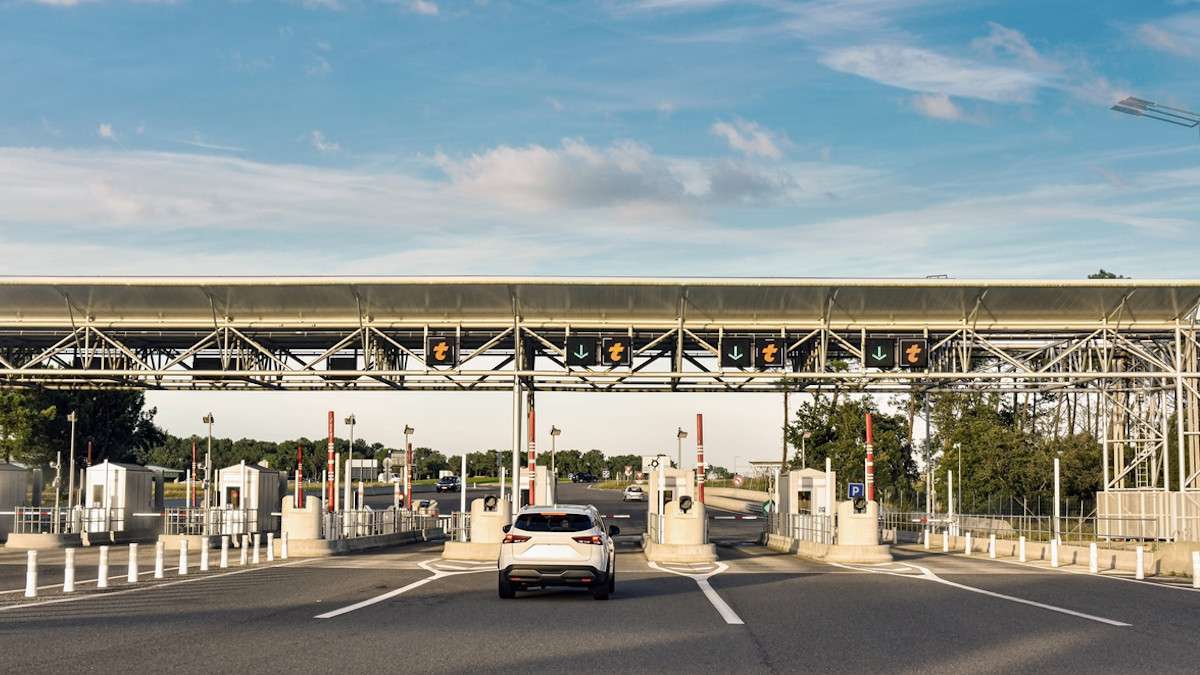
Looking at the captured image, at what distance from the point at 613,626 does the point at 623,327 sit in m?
25.5

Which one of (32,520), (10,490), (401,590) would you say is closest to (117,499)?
(10,490)

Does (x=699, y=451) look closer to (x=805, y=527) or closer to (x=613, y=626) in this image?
(x=805, y=527)

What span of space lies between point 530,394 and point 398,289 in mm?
6222

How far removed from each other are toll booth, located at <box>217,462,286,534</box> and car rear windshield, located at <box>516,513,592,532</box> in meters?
30.6

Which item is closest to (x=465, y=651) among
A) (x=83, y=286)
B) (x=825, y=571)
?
(x=825, y=571)

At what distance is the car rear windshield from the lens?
20.5 m

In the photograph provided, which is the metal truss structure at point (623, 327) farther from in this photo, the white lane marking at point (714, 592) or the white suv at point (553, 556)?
the white suv at point (553, 556)

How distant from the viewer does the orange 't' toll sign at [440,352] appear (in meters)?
40.3

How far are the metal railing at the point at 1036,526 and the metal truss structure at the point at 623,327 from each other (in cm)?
143

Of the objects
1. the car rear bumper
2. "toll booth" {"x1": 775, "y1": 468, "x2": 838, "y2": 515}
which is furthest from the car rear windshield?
"toll booth" {"x1": 775, "y1": 468, "x2": 838, "y2": 515}

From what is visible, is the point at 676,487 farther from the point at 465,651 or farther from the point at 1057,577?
the point at 465,651

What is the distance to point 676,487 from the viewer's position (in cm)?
4469

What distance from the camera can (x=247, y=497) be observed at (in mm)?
51438

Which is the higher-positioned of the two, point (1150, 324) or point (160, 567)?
point (1150, 324)
